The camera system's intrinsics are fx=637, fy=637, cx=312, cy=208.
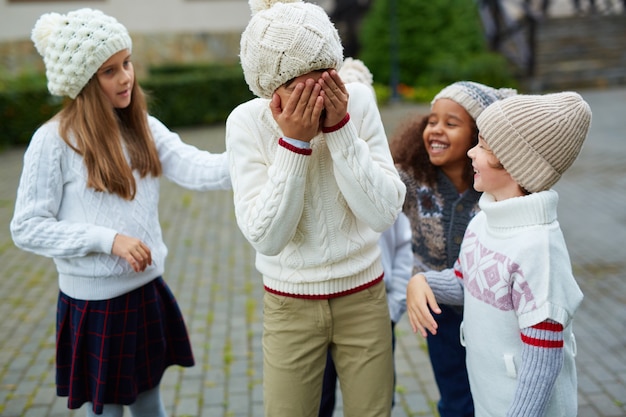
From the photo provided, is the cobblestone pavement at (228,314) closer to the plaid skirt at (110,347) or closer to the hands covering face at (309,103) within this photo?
the plaid skirt at (110,347)

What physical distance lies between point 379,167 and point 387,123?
991 cm

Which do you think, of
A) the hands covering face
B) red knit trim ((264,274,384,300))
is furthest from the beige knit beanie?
red knit trim ((264,274,384,300))

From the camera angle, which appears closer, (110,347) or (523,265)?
(523,265)

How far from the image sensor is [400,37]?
49.4ft

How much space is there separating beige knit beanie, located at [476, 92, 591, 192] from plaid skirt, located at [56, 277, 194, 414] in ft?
5.07

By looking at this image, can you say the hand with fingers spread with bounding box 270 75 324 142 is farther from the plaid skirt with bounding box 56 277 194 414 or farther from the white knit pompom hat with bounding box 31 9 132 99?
the plaid skirt with bounding box 56 277 194 414

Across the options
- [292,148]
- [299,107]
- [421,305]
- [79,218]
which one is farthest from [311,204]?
[79,218]

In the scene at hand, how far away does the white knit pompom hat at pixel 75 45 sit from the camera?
2.33 m

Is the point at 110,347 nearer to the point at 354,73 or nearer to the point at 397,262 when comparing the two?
the point at 397,262

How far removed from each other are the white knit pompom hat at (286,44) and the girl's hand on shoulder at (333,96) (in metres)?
0.04

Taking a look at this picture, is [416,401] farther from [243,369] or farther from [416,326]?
[416,326]

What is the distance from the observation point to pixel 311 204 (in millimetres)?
1962

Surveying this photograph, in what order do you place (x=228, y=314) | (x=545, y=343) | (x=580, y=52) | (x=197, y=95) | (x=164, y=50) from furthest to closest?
(x=164, y=50) < (x=580, y=52) < (x=197, y=95) < (x=228, y=314) < (x=545, y=343)

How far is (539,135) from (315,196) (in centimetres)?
67
